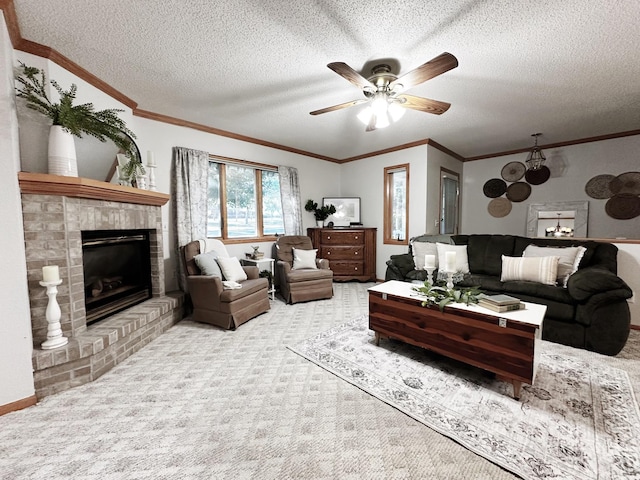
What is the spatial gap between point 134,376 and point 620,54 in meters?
4.46

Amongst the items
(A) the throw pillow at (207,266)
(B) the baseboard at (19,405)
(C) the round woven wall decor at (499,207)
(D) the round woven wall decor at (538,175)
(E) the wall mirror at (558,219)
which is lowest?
(B) the baseboard at (19,405)

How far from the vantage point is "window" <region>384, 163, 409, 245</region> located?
468cm

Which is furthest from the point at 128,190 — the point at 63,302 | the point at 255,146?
the point at 255,146

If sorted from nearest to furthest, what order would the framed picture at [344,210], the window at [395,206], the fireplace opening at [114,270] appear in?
the fireplace opening at [114,270] → the window at [395,206] → the framed picture at [344,210]

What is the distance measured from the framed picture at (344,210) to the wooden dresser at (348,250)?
45 centimetres

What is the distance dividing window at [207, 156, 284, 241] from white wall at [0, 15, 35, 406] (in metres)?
2.22

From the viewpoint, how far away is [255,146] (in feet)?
14.0

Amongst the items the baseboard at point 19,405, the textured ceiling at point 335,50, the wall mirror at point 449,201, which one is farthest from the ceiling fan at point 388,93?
the baseboard at point 19,405

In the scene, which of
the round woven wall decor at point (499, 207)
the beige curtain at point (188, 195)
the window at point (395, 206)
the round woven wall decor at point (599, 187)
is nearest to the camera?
the beige curtain at point (188, 195)

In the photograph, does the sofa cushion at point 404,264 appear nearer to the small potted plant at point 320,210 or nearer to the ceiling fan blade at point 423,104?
the small potted plant at point 320,210

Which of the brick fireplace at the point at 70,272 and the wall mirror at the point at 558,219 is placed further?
the wall mirror at the point at 558,219

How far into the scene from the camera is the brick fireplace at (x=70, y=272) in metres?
1.78

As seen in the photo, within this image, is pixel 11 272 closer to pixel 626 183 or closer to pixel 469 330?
pixel 469 330

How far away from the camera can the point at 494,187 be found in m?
5.09
